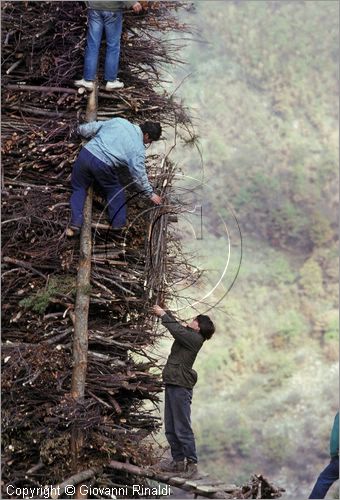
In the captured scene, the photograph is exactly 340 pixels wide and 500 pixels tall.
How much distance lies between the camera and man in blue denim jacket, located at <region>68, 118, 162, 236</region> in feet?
28.0

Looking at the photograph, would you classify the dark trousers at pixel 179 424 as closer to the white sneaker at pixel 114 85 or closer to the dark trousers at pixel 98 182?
the dark trousers at pixel 98 182

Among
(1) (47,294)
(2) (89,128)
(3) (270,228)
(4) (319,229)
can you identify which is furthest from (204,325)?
(4) (319,229)

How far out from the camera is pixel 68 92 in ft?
29.3

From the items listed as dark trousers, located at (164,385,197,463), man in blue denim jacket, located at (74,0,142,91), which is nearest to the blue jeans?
man in blue denim jacket, located at (74,0,142,91)

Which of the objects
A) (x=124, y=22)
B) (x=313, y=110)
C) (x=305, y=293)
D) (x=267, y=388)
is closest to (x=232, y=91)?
(x=313, y=110)

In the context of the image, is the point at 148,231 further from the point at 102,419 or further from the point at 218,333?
the point at 218,333

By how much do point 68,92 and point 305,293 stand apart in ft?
77.5

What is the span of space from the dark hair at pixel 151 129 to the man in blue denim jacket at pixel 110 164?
0.26 m

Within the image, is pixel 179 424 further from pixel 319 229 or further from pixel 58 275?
pixel 319 229

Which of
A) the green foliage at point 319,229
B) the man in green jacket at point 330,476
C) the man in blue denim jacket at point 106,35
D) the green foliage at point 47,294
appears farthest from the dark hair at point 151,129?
the green foliage at point 319,229

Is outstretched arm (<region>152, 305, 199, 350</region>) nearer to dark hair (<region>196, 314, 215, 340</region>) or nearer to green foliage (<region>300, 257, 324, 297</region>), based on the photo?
dark hair (<region>196, 314, 215, 340</region>)

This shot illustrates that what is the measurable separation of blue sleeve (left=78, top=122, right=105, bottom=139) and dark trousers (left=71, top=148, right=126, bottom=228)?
0.16 m

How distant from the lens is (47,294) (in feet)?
28.5

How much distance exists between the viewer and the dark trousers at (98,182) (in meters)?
8.57
